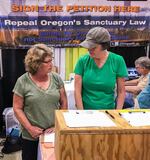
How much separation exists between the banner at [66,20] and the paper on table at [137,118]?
2.77m

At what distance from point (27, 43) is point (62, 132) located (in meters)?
2.98

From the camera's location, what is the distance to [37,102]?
6.45 ft

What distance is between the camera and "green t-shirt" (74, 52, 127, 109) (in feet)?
7.12

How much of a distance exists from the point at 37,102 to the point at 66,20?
226cm

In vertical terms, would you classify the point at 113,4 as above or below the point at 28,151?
above

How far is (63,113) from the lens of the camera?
56.0 inches

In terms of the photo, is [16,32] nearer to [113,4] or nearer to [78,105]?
→ [113,4]

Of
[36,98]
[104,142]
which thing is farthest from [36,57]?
[104,142]

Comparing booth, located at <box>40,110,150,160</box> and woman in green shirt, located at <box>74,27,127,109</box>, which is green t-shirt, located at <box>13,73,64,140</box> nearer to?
woman in green shirt, located at <box>74,27,127,109</box>

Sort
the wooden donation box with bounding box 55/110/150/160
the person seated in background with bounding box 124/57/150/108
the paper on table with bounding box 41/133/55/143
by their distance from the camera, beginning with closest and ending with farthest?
the wooden donation box with bounding box 55/110/150/160
the paper on table with bounding box 41/133/55/143
the person seated in background with bounding box 124/57/150/108

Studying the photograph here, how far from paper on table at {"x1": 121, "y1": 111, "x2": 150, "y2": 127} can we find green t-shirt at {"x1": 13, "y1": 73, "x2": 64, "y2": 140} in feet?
2.22

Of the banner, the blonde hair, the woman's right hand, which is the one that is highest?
the banner

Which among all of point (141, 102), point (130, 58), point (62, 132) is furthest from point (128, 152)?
point (130, 58)

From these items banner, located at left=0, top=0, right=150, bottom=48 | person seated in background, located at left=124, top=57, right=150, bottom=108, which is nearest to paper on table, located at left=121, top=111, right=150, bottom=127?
person seated in background, located at left=124, top=57, right=150, bottom=108
